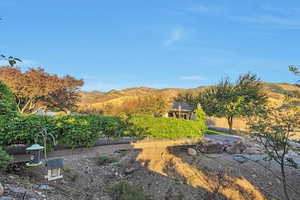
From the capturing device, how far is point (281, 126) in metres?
3.28

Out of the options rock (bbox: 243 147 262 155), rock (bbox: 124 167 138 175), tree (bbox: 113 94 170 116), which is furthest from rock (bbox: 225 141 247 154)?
tree (bbox: 113 94 170 116)

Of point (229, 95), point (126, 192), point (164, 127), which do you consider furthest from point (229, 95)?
point (126, 192)

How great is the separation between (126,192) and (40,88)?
31.0 feet

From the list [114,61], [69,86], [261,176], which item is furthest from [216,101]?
[69,86]

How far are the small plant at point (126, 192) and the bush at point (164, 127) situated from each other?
172 cm

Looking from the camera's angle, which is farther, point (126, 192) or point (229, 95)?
point (229, 95)

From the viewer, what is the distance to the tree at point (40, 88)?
10242mm

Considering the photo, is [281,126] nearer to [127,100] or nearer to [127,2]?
[127,2]

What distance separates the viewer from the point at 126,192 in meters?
4.33

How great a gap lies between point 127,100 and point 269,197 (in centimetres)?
1003

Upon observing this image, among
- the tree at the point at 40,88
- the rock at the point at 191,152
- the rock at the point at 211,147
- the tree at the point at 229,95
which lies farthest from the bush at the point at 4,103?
the tree at the point at 229,95

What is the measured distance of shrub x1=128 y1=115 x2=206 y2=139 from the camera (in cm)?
615

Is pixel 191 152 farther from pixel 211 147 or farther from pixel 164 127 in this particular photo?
pixel 164 127

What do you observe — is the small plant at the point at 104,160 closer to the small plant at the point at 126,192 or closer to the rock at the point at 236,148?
the small plant at the point at 126,192
